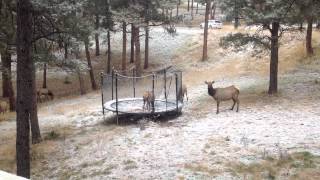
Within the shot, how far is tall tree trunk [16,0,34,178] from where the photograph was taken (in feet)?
38.6

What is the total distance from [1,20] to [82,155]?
5.44m

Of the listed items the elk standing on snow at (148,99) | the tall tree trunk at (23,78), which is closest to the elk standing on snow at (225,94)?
the elk standing on snow at (148,99)

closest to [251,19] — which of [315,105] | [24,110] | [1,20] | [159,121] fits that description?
[315,105]

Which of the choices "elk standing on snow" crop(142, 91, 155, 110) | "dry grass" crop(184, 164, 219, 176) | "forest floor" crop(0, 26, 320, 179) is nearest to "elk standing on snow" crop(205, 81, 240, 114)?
"forest floor" crop(0, 26, 320, 179)

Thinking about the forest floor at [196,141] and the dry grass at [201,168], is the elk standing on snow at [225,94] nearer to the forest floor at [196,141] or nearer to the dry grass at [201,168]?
the forest floor at [196,141]

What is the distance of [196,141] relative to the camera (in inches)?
667

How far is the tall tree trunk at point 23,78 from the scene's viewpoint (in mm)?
11766

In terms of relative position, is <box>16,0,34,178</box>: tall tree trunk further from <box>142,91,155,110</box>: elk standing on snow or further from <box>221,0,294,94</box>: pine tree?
<box>221,0,294,94</box>: pine tree

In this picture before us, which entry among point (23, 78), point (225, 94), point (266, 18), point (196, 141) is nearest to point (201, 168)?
point (196, 141)

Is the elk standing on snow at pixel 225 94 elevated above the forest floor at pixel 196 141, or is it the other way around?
the elk standing on snow at pixel 225 94

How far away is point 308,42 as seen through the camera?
109 feet

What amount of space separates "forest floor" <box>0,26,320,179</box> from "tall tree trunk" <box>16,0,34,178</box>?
8.66ft

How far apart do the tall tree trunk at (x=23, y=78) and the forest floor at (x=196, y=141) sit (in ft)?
8.66

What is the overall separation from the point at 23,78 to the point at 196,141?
703cm
